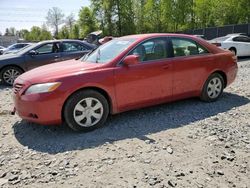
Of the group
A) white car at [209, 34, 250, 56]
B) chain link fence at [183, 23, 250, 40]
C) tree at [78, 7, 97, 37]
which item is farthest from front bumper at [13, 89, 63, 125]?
tree at [78, 7, 97, 37]

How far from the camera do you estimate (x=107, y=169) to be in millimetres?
3514

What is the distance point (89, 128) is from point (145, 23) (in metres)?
52.1

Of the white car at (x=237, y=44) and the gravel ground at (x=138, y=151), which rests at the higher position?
the white car at (x=237, y=44)

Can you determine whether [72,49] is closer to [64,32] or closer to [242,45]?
[242,45]

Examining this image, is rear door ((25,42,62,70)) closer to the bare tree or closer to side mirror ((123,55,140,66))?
side mirror ((123,55,140,66))

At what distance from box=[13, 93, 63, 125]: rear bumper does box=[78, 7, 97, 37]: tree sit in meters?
52.8

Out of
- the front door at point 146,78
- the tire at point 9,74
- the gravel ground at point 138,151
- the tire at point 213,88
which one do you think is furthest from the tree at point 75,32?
the gravel ground at point 138,151

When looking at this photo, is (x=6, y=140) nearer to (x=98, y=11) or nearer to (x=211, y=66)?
(x=211, y=66)

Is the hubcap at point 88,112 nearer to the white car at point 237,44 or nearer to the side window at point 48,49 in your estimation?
the side window at point 48,49

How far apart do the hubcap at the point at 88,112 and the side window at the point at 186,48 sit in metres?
1.86

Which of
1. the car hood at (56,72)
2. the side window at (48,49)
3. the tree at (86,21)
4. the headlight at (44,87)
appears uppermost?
the tree at (86,21)

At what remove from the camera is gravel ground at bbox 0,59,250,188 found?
330 cm

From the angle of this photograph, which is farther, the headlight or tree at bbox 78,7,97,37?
tree at bbox 78,7,97,37

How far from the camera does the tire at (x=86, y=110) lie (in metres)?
4.48
